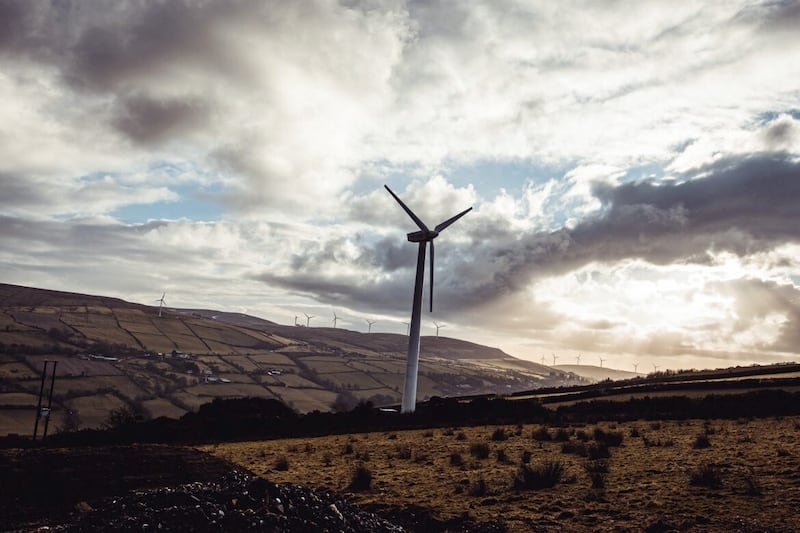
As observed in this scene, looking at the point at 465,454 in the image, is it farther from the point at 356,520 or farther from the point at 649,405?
the point at 649,405

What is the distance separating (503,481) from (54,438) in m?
32.0

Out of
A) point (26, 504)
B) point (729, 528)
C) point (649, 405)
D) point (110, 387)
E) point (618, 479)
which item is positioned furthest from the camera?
point (110, 387)

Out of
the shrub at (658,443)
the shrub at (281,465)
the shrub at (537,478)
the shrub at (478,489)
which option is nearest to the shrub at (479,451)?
the shrub at (537,478)

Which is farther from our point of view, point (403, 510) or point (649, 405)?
point (649, 405)

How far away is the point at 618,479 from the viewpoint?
20.2 metres

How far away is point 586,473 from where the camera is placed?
69.8 feet

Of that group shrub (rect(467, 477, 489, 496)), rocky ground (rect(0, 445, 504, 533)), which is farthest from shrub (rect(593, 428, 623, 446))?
rocky ground (rect(0, 445, 504, 533))

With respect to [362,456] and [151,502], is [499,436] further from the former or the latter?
[151,502]

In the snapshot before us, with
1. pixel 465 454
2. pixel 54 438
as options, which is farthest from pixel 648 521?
pixel 54 438

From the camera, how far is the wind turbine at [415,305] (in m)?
58.2

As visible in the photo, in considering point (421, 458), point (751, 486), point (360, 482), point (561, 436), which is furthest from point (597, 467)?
point (561, 436)

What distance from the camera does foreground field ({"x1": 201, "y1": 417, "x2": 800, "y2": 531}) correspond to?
1617 centimetres

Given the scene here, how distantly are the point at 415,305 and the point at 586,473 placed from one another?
4073 cm

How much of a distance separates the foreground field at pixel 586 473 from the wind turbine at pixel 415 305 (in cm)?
2343
